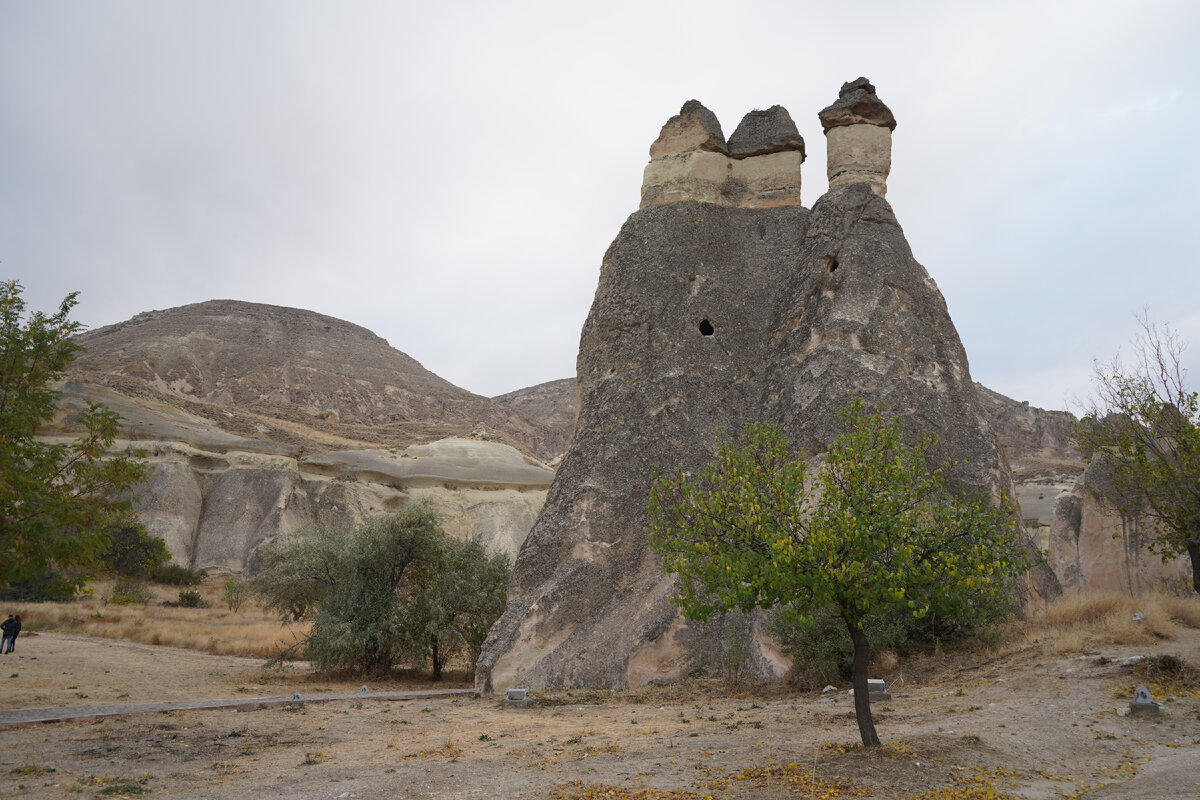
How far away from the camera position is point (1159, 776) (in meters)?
6.42

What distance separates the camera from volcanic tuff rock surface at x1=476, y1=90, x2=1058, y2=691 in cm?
1391

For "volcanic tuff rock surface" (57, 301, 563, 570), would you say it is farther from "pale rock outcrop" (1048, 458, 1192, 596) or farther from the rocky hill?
"pale rock outcrop" (1048, 458, 1192, 596)

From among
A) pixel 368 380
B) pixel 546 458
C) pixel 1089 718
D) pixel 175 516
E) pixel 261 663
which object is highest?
pixel 368 380

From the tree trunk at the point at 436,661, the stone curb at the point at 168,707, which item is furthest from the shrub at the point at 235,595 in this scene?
the stone curb at the point at 168,707

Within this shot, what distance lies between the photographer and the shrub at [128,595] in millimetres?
29572

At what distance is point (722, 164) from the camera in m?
18.7

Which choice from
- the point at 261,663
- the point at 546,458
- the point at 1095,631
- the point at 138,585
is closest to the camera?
the point at 1095,631

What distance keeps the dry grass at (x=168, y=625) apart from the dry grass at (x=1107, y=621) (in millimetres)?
16257

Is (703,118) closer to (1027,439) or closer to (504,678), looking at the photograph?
(504,678)

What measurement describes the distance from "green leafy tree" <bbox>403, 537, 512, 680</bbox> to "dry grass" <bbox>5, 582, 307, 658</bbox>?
370cm

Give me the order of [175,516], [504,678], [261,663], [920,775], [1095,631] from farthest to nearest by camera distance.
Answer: [175,516] < [261,663] < [504,678] < [1095,631] < [920,775]

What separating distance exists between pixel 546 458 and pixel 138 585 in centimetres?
5915

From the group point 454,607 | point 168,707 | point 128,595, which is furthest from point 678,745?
point 128,595

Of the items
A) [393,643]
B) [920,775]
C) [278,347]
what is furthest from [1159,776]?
[278,347]
